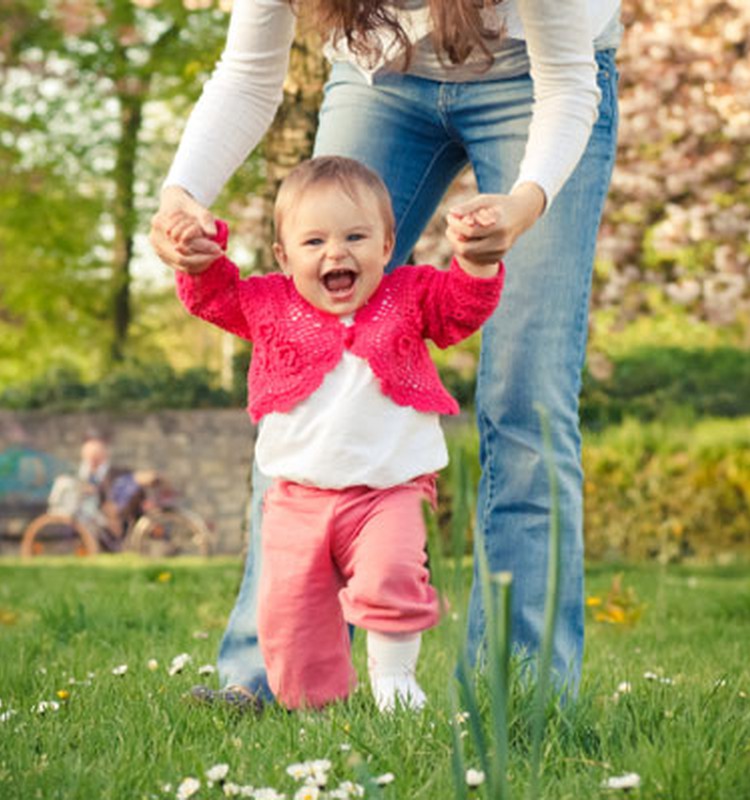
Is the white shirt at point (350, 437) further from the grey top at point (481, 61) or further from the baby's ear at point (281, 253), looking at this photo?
the grey top at point (481, 61)

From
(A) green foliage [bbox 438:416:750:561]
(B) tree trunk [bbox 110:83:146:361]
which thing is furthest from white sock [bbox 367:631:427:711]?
(B) tree trunk [bbox 110:83:146:361]

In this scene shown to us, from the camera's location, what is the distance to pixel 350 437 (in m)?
2.26

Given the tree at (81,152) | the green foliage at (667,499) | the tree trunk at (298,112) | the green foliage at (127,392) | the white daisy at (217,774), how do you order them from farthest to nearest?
the tree at (81,152) < the green foliage at (127,392) < the green foliage at (667,499) < the tree trunk at (298,112) < the white daisy at (217,774)

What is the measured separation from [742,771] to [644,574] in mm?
6348

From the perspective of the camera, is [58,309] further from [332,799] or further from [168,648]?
[332,799]

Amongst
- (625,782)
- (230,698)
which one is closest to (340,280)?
(230,698)

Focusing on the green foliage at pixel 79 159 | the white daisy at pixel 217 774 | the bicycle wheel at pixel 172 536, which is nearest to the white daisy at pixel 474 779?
the white daisy at pixel 217 774

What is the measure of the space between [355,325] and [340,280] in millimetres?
87

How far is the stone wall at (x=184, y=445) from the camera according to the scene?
1373cm

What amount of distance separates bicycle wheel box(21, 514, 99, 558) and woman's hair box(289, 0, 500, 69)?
11.6m

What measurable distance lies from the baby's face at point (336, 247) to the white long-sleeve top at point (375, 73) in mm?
222

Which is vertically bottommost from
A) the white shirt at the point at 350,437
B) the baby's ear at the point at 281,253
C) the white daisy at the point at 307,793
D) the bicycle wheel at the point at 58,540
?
the bicycle wheel at the point at 58,540

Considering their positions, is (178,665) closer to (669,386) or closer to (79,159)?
(669,386)

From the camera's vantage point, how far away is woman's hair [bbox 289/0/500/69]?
7.27ft
